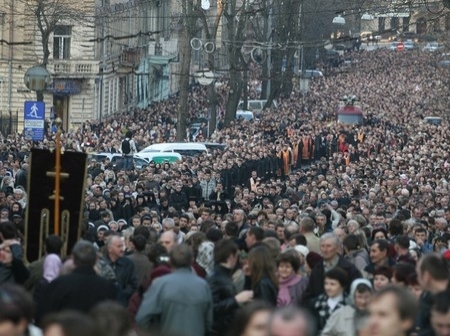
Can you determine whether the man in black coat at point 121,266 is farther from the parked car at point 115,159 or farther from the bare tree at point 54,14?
the bare tree at point 54,14

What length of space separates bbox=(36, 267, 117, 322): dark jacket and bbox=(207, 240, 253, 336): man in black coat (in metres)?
0.90

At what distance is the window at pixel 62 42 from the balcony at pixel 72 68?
34 cm

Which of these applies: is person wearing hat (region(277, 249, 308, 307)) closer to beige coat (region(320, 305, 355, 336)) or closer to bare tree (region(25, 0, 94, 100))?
beige coat (region(320, 305, 355, 336))

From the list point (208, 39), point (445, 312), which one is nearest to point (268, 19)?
point (208, 39)

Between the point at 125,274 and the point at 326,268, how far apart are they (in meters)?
1.65

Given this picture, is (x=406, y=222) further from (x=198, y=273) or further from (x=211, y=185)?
(x=211, y=185)

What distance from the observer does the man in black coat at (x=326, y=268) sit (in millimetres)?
15938

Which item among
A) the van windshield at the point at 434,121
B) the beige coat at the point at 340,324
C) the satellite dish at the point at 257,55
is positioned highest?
the satellite dish at the point at 257,55

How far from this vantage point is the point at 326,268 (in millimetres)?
16828

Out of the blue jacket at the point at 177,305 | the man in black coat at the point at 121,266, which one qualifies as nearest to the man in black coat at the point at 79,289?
the blue jacket at the point at 177,305

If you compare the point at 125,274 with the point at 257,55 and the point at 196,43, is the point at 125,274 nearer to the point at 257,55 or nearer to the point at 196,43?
the point at 196,43

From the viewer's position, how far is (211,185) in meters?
41.2

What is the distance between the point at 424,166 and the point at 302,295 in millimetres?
33528

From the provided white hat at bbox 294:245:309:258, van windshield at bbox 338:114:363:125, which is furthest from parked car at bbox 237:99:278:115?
white hat at bbox 294:245:309:258
